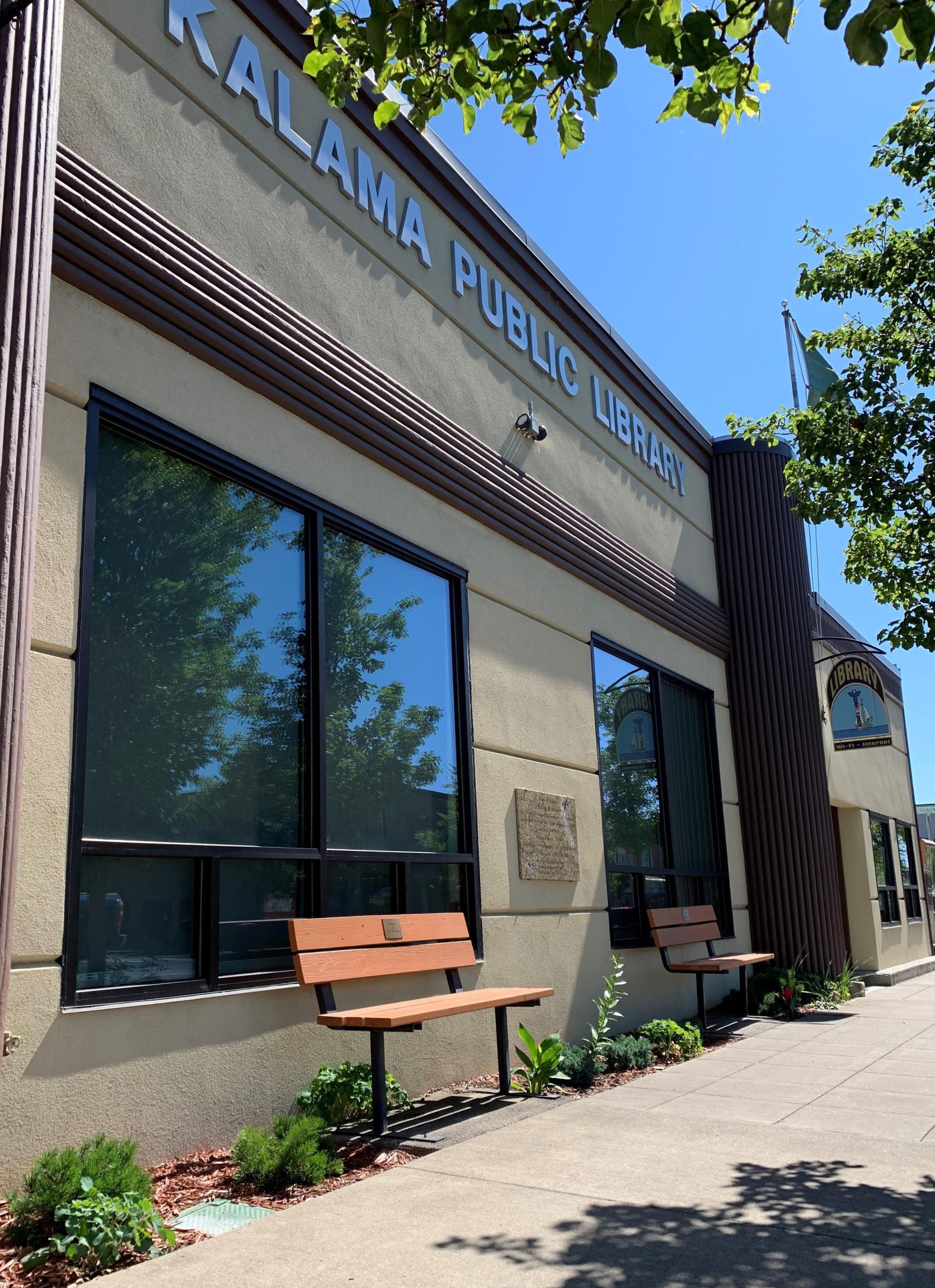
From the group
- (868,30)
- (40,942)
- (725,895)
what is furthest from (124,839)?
(725,895)

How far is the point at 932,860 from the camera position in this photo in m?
26.2

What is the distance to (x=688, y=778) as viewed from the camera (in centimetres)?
1134

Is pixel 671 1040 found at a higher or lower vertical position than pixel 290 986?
lower

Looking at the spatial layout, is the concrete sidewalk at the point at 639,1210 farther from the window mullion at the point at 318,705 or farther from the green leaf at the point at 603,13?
the green leaf at the point at 603,13

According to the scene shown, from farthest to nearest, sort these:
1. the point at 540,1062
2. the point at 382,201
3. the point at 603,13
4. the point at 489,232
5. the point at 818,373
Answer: the point at 818,373 < the point at 489,232 < the point at 382,201 < the point at 540,1062 < the point at 603,13

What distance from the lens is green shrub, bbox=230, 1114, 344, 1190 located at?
4453 mm

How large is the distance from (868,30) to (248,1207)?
460 cm

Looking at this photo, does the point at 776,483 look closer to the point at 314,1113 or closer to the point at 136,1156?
the point at 314,1113

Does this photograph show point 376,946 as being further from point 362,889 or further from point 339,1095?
point 339,1095

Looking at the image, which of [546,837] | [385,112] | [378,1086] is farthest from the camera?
[546,837]

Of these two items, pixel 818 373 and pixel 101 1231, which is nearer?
pixel 101 1231

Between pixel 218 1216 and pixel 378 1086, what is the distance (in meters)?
1.21

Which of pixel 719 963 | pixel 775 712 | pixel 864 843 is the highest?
pixel 775 712

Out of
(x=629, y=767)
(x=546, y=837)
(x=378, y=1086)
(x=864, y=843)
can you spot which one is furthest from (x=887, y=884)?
(x=378, y=1086)
